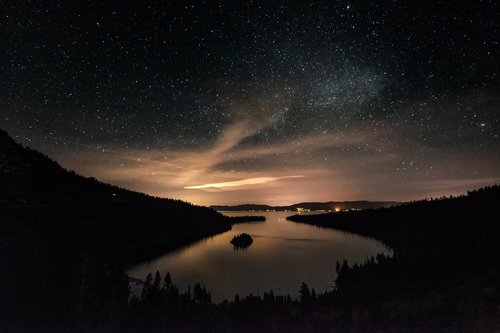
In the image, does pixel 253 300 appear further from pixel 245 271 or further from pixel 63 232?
pixel 63 232

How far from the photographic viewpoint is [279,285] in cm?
3375

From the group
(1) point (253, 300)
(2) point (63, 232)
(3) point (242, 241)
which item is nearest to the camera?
(1) point (253, 300)

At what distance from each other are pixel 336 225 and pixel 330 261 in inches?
4403

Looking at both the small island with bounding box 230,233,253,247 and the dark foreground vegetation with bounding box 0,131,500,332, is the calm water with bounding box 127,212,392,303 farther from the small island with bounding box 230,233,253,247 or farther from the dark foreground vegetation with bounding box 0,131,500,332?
the small island with bounding box 230,233,253,247

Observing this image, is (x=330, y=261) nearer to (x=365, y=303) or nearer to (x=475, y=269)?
(x=475, y=269)

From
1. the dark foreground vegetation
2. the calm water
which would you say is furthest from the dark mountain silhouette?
the calm water

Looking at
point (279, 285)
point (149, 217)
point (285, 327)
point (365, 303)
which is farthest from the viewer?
point (149, 217)

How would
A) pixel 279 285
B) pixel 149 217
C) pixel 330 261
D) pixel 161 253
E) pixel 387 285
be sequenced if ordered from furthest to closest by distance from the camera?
pixel 149 217 → pixel 161 253 → pixel 330 261 → pixel 279 285 → pixel 387 285

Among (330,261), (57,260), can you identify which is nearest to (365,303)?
(57,260)

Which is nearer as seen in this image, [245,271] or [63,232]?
[245,271]

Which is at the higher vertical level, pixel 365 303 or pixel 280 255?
pixel 365 303

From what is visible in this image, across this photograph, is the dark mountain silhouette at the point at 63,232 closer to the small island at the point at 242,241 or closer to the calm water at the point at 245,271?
the calm water at the point at 245,271

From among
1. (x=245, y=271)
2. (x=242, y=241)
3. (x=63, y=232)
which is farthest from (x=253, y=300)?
(x=242, y=241)

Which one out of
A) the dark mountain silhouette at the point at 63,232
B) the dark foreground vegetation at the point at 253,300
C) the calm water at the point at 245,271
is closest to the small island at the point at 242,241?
the calm water at the point at 245,271
